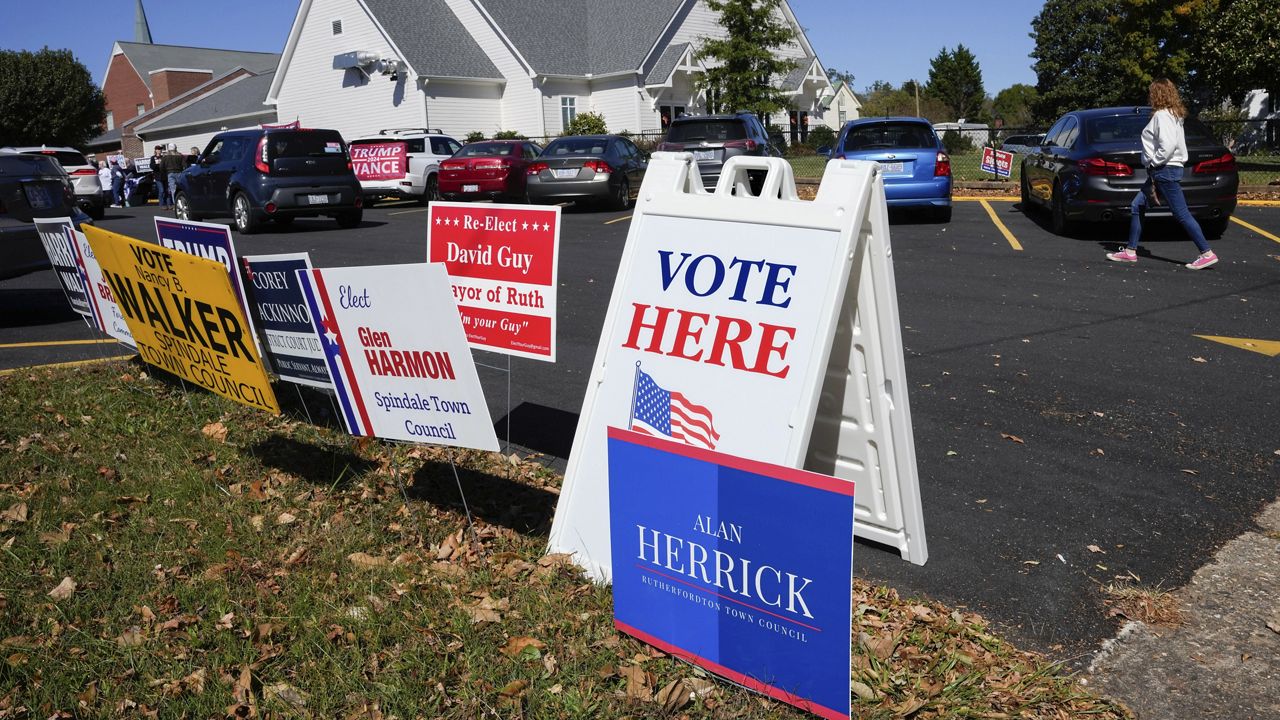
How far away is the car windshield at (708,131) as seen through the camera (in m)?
18.8

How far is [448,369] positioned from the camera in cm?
400

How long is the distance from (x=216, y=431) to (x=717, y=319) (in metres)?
3.88

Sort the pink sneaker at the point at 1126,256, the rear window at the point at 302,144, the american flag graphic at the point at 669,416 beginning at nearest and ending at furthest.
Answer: the american flag graphic at the point at 669,416 → the pink sneaker at the point at 1126,256 → the rear window at the point at 302,144

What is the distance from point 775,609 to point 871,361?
1.12 metres

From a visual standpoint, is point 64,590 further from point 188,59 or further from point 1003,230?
point 188,59

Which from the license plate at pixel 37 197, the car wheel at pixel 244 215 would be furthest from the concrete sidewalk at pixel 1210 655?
the car wheel at pixel 244 215

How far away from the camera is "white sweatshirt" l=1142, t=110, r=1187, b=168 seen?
10047 mm

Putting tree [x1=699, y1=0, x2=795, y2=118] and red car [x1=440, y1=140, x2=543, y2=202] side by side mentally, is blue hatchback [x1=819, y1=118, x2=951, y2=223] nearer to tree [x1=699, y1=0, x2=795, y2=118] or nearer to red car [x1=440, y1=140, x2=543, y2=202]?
red car [x1=440, y1=140, x2=543, y2=202]

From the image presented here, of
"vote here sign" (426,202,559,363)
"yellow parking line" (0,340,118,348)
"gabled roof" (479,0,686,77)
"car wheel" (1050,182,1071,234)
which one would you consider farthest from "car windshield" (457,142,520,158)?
"vote here sign" (426,202,559,363)

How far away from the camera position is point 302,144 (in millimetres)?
17375

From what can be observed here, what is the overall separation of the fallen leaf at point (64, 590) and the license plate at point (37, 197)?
7.11m

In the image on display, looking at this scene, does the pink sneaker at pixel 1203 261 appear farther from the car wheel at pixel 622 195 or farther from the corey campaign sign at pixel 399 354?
the car wheel at pixel 622 195

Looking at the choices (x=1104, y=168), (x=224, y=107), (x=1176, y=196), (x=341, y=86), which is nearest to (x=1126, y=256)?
(x=1176, y=196)

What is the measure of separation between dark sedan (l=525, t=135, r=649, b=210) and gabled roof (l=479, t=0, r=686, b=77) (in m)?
17.8
